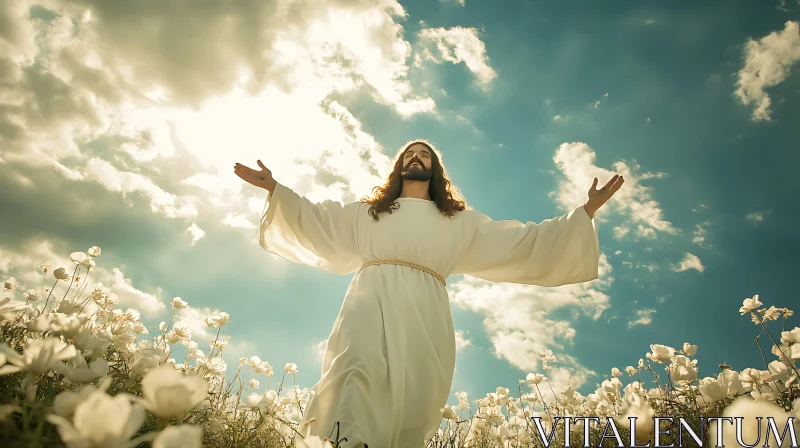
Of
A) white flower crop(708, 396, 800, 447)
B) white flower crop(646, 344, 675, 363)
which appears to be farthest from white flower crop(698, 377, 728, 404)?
white flower crop(708, 396, 800, 447)

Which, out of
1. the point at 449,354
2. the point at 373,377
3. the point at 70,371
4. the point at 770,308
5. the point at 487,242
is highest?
the point at 487,242

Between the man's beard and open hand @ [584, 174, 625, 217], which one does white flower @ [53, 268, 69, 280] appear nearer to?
the man's beard

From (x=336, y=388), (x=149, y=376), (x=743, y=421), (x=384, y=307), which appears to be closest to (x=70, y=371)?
(x=149, y=376)

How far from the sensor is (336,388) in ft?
10.3

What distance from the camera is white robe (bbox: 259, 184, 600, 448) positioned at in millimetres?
3152

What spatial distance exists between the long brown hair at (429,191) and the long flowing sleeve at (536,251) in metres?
0.39

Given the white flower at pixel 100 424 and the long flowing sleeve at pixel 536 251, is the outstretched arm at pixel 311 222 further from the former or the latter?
the white flower at pixel 100 424

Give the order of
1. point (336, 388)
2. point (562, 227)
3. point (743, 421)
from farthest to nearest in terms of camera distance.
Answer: point (562, 227)
point (336, 388)
point (743, 421)

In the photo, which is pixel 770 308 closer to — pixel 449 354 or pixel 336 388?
pixel 449 354

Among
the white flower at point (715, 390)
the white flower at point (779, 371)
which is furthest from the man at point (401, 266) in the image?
the white flower at point (715, 390)

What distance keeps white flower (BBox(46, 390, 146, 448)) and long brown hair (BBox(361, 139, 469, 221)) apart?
11.9 ft

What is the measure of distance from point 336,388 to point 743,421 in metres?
2.68

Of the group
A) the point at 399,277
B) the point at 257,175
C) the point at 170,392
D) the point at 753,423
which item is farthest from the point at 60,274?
the point at 753,423

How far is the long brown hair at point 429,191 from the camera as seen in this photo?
4.55 metres
